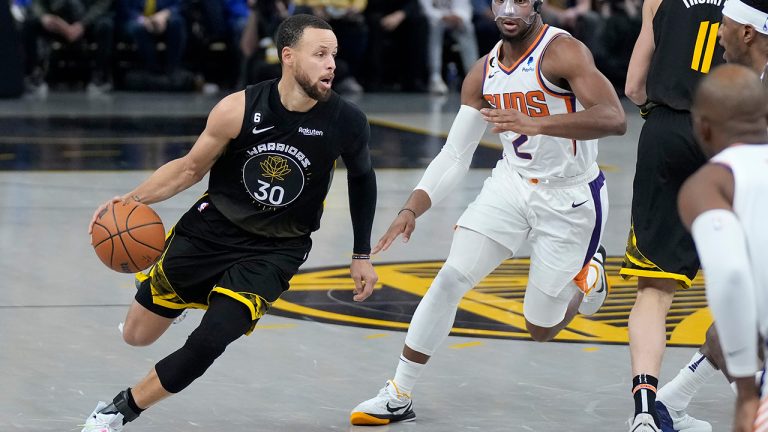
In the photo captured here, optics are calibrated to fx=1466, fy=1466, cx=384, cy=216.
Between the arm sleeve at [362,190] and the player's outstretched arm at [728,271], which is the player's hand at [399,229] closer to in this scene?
the arm sleeve at [362,190]

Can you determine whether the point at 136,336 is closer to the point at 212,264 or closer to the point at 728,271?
the point at 212,264

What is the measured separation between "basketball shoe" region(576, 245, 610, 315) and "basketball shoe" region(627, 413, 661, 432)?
3.60 feet

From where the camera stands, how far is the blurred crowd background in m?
19.1

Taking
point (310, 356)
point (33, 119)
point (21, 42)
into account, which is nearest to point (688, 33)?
point (310, 356)

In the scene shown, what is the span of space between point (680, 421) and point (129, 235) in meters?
2.33

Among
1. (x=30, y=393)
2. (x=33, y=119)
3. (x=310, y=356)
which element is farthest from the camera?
(x=33, y=119)

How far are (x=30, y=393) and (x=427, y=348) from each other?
1710 millimetres

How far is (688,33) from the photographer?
589cm

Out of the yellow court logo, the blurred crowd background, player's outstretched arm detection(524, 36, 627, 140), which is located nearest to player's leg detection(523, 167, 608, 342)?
player's outstretched arm detection(524, 36, 627, 140)

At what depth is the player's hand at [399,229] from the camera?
5.86 m

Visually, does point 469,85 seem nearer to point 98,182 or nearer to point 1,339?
point 1,339

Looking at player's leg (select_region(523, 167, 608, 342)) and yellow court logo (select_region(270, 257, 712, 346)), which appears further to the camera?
yellow court logo (select_region(270, 257, 712, 346))

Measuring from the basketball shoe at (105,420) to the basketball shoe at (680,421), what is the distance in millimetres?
2129

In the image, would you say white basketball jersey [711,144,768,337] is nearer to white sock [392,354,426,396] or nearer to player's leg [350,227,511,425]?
player's leg [350,227,511,425]
